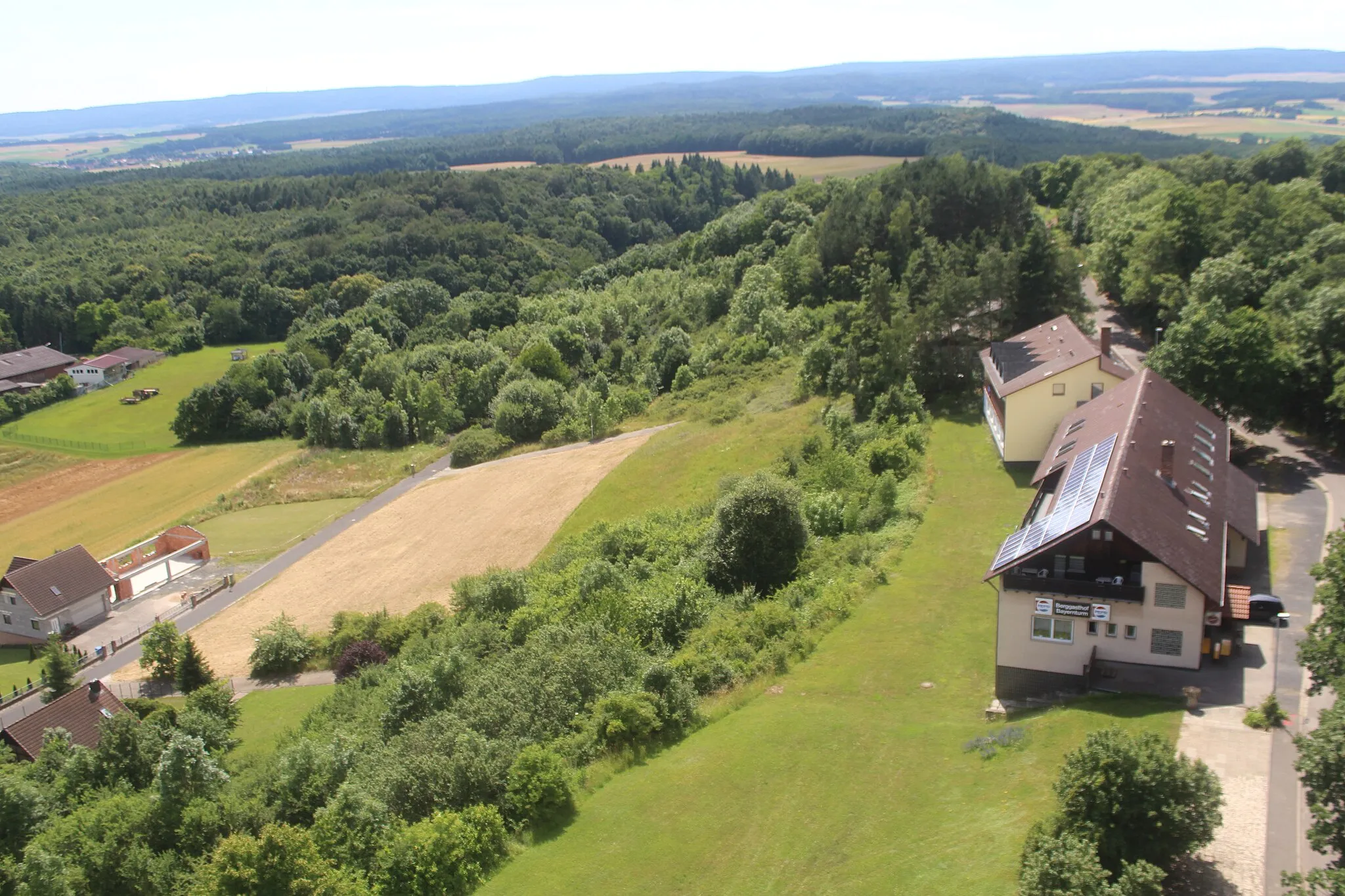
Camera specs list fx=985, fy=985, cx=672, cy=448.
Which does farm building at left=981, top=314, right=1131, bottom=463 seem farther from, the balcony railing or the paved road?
the balcony railing

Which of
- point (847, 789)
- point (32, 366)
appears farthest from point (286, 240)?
point (847, 789)

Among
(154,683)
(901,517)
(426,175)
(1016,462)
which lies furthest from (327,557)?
(426,175)

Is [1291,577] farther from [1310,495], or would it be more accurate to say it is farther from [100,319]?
[100,319]

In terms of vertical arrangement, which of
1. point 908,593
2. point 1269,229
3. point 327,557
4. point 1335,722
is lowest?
point 327,557

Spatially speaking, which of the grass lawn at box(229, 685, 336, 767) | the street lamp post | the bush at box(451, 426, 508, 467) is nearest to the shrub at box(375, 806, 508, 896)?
the grass lawn at box(229, 685, 336, 767)

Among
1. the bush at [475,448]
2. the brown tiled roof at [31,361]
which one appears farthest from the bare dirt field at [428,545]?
the brown tiled roof at [31,361]

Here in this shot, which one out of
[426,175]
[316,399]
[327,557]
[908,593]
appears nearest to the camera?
[908,593]

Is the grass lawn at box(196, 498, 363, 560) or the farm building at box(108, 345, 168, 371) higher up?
the farm building at box(108, 345, 168, 371)
